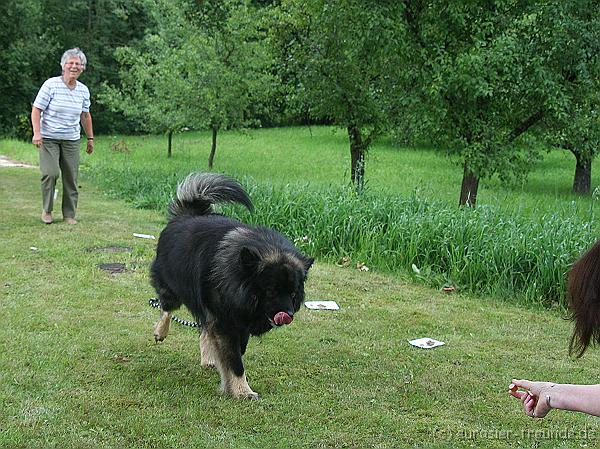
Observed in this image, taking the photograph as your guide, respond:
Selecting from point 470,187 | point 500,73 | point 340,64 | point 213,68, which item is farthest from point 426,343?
point 213,68

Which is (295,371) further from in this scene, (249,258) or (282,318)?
(249,258)

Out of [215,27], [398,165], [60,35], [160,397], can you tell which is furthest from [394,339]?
[60,35]

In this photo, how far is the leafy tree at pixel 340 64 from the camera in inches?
406

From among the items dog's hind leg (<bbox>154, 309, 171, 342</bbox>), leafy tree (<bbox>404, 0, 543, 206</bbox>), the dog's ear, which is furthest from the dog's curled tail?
leafy tree (<bbox>404, 0, 543, 206</bbox>)

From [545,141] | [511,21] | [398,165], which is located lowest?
[398,165]

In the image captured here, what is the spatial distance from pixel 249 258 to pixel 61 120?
555 cm

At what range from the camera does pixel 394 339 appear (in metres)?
5.21

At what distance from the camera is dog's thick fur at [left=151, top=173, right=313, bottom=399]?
385 cm

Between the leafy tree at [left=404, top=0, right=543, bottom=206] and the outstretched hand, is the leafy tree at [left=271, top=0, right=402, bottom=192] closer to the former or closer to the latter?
the leafy tree at [left=404, top=0, right=543, bottom=206]

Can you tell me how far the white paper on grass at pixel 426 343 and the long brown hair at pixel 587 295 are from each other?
8.95 ft

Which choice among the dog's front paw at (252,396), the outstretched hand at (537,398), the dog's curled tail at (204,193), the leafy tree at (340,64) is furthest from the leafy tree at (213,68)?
the outstretched hand at (537,398)

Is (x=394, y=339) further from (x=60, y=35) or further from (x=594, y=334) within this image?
(x=60, y=35)

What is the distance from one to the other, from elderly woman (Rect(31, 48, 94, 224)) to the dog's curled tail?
4.03 metres

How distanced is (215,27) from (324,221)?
36.6 feet
